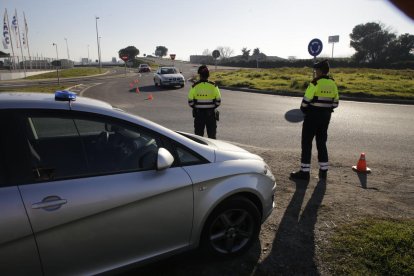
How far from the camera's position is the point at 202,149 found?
3.16 metres

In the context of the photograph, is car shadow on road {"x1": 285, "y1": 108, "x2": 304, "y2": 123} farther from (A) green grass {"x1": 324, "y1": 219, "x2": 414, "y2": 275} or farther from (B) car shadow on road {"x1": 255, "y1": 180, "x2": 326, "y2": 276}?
(A) green grass {"x1": 324, "y1": 219, "x2": 414, "y2": 275}

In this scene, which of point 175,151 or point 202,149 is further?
point 202,149

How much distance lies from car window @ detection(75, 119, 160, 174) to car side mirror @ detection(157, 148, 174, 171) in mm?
98

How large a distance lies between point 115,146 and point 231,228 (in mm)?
1300

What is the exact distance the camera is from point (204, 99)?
604 cm

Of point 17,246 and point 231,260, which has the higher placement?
point 17,246

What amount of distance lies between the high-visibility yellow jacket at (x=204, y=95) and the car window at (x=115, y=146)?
317cm

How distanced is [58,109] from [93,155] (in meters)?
0.41

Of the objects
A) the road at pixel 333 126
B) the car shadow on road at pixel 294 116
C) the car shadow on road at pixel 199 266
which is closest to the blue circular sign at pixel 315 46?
the road at pixel 333 126

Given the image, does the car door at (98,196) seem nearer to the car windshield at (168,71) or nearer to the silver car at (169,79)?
the silver car at (169,79)

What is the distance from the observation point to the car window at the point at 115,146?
2670 mm

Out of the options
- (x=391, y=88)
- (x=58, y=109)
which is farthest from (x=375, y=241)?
(x=391, y=88)

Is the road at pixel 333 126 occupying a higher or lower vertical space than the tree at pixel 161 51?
lower

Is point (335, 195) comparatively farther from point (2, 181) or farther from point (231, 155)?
point (2, 181)
